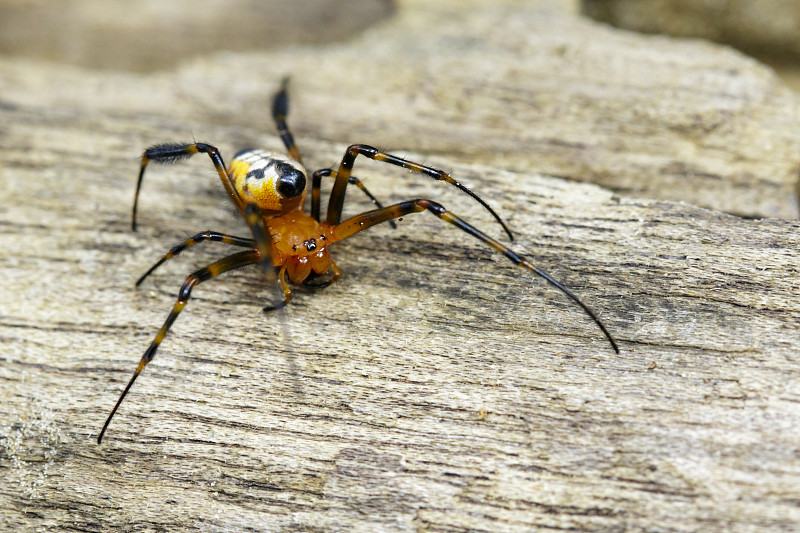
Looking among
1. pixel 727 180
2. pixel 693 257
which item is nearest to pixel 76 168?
pixel 693 257

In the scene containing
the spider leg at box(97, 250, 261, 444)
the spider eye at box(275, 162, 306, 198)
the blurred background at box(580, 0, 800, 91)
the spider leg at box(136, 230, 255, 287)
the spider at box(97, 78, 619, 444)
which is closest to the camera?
the spider leg at box(97, 250, 261, 444)

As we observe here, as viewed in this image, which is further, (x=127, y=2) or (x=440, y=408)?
(x=127, y=2)

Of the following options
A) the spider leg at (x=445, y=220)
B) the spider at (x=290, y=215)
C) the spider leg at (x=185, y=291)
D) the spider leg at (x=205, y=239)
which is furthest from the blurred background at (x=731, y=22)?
the spider leg at (x=185, y=291)

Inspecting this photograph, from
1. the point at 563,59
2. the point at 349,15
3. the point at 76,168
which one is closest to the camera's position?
the point at 76,168

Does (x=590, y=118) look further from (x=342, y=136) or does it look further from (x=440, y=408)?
(x=440, y=408)

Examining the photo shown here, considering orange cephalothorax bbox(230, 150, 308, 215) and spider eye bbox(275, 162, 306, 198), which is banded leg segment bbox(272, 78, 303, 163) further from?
spider eye bbox(275, 162, 306, 198)

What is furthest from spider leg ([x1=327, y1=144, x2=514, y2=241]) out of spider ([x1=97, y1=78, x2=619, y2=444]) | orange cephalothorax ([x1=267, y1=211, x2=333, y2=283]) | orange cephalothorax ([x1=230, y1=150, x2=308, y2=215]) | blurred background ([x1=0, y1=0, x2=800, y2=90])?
blurred background ([x1=0, y1=0, x2=800, y2=90])

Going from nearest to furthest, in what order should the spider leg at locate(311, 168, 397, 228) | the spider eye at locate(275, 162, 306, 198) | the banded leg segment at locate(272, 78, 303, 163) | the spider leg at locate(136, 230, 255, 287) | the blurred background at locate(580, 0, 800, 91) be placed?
the spider leg at locate(136, 230, 255, 287) → the spider eye at locate(275, 162, 306, 198) → the spider leg at locate(311, 168, 397, 228) → the banded leg segment at locate(272, 78, 303, 163) → the blurred background at locate(580, 0, 800, 91)
